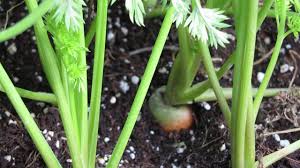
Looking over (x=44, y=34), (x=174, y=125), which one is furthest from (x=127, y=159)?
(x=44, y=34)

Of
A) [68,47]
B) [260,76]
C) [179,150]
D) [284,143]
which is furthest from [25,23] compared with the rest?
[260,76]

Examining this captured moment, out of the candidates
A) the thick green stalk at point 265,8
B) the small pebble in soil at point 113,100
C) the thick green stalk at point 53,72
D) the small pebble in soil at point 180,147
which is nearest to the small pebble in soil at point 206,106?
the small pebble in soil at point 180,147

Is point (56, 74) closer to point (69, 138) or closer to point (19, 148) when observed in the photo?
point (69, 138)

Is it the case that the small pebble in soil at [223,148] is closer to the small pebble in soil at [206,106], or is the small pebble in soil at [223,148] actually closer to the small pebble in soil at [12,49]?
the small pebble in soil at [206,106]

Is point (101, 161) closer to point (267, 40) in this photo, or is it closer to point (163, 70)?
point (163, 70)

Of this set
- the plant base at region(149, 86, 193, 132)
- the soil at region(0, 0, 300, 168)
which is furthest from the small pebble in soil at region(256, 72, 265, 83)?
the plant base at region(149, 86, 193, 132)
